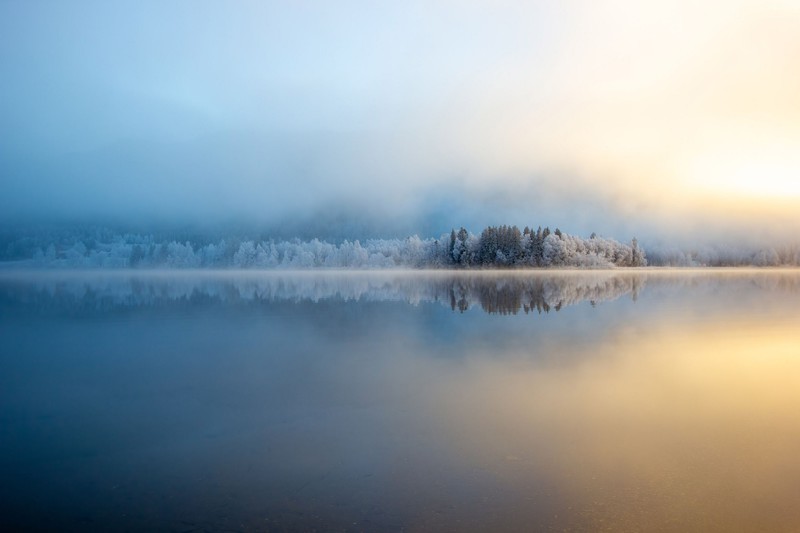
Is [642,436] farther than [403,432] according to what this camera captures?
No

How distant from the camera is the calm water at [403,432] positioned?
7.53 m

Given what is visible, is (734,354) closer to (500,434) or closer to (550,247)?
(500,434)

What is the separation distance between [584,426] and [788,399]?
5.94 metres

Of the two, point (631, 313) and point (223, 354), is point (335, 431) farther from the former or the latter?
point (631, 313)

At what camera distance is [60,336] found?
23969 mm

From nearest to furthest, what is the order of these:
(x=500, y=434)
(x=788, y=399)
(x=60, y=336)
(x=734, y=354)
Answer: (x=500, y=434) < (x=788, y=399) < (x=734, y=354) < (x=60, y=336)

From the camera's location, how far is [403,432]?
10.8 m

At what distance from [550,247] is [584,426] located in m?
135

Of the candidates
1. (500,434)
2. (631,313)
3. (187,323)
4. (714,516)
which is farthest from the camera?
(631,313)

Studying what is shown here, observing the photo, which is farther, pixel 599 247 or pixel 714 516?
pixel 599 247

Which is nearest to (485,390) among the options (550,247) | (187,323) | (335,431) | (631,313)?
(335,431)

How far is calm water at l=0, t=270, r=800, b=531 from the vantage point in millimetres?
7531

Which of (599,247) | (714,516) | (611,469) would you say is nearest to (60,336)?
(611,469)

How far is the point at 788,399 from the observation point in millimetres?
13266
